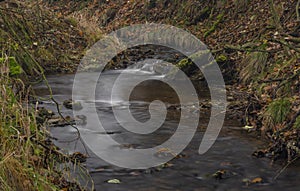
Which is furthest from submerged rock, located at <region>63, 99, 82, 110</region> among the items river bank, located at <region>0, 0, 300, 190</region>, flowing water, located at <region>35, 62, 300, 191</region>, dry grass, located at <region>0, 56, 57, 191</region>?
dry grass, located at <region>0, 56, 57, 191</region>

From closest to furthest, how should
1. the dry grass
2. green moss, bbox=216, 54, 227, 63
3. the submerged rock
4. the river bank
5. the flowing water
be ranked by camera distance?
the dry grass
the flowing water
the river bank
the submerged rock
green moss, bbox=216, 54, 227, 63

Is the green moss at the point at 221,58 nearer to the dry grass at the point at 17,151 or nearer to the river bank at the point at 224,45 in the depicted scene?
the river bank at the point at 224,45

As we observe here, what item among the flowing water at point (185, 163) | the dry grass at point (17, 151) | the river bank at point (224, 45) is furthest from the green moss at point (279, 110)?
the dry grass at point (17, 151)

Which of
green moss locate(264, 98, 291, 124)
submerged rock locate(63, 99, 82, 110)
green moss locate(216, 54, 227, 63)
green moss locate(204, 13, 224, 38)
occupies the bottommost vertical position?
green moss locate(264, 98, 291, 124)

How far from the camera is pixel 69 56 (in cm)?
1279

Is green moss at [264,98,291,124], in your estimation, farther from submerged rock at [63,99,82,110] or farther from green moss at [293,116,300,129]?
submerged rock at [63,99,82,110]

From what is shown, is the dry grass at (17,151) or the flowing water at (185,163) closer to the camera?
the dry grass at (17,151)

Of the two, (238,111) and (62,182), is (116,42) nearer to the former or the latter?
(238,111)

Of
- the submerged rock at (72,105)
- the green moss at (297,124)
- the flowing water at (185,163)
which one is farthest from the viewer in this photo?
the submerged rock at (72,105)

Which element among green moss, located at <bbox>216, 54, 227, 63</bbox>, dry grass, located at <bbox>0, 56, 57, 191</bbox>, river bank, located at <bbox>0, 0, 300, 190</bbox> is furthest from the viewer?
green moss, located at <bbox>216, 54, 227, 63</bbox>

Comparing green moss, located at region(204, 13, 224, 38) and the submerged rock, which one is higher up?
green moss, located at region(204, 13, 224, 38)

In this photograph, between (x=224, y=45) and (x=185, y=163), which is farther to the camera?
(x=224, y=45)

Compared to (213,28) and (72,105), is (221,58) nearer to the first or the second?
(213,28)

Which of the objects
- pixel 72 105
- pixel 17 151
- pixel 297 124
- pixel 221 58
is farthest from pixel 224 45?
pixel 17 151
